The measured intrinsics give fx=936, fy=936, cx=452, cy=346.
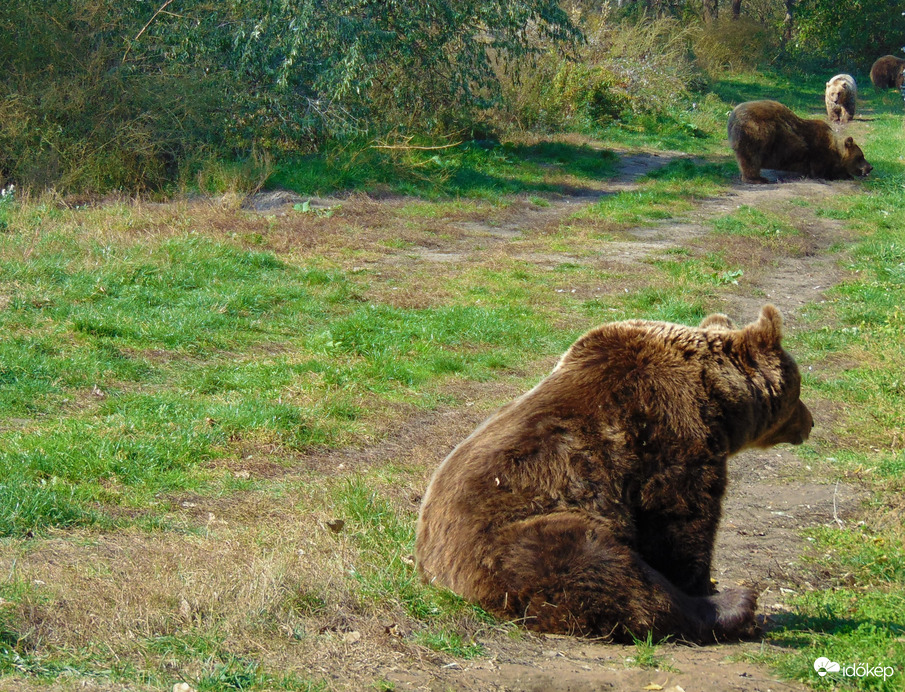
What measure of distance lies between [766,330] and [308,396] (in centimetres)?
420

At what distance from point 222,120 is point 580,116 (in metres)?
11.1

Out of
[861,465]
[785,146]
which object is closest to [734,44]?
[785,146]

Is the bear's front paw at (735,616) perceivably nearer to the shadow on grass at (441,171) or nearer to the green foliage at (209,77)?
the shadow on grass at (441,171)

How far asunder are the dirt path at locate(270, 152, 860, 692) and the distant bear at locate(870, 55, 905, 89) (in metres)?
25.6

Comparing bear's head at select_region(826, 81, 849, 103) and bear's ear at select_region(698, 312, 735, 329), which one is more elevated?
bear's head at select_region(826, 81, 849, 103)

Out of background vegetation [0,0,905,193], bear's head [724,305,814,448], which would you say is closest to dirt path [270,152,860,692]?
bear's head [724,305,814,448]

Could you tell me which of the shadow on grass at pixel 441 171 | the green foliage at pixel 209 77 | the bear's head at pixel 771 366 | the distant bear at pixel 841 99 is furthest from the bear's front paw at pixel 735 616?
the distant bear at pixel 841 99

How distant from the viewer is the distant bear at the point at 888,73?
37000 mm

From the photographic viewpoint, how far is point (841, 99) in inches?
1150

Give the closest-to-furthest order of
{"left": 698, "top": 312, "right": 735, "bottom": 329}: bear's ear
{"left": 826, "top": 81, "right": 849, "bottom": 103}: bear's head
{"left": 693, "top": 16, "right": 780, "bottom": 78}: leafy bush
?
1. {"left": 698, "top": 312, "right": 735, "bottom": 329}: bear's ear
2. {"left": 826, "top": 81, "right": 849, "bottom": 103}: bear's head
3. {"left": 693, "top": 16, "right": 780, "bottom": 78}: leafy bush

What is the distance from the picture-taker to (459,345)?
968 centimetres

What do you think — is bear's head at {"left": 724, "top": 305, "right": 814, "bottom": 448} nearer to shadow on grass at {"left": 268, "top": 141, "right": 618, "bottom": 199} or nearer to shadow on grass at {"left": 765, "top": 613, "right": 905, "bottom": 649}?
shadow on grass at {"left": 765, "top": 613, "right": 905, "bottom": 649}

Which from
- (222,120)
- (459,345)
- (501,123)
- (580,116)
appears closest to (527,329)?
(459,345)

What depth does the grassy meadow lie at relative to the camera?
3.88 m
